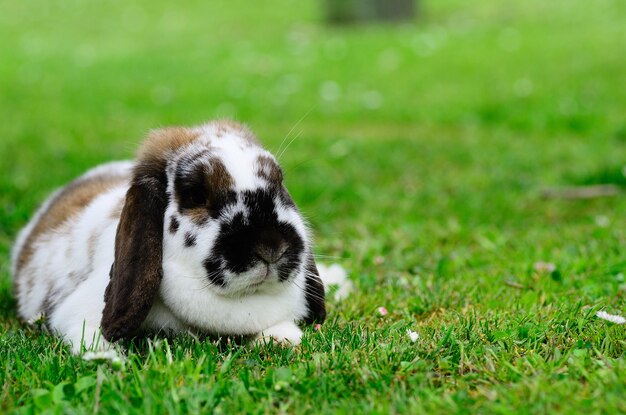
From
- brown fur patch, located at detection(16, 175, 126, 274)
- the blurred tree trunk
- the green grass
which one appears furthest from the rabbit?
the blurred tree trunk

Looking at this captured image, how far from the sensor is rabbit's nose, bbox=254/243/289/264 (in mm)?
2891

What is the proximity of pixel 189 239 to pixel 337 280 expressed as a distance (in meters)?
1.36

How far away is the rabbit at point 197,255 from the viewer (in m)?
2.93

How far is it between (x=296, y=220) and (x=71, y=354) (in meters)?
0.94

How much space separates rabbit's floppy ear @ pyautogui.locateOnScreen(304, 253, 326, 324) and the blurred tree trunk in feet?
49.3

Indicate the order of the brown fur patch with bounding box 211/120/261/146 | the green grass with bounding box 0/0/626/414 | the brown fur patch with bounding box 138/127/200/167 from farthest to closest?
1. the brown fur patch with bounding box 211/120/261/146
2. the brown fur patch with bounding box 138/127/200/167
3. the green grass with bounding box 0/0/626/414

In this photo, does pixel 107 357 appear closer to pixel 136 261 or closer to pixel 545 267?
pixel 136 261

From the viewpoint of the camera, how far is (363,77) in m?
11.3

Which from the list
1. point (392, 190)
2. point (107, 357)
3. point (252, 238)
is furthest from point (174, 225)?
point (392, 190)

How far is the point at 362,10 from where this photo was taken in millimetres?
17859

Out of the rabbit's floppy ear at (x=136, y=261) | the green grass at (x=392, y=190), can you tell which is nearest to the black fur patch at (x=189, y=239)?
the rabbit's floppy ear at (x=136, y=261)

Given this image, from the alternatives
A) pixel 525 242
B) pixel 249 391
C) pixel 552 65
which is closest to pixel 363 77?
pixel 552 65

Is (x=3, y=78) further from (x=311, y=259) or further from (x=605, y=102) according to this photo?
(x=311, y=259)

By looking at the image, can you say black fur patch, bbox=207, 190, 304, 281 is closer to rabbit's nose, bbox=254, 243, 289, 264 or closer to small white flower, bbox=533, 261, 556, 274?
rabbit's nose, bbox=254, 243, 289, 264
